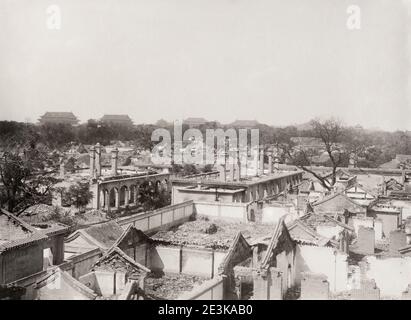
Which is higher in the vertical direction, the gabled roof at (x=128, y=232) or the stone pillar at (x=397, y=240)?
the gabled roof at (x=128, y=232)

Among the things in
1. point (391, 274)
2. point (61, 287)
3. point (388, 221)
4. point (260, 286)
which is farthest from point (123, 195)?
point (61, 287)

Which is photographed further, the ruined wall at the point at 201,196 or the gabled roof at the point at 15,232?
the ruined wall at the point at 201,196

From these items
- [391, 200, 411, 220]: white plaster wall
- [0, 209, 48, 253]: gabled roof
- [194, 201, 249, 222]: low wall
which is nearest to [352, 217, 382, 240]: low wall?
[391, 200, 411, 220]: white plaster wall

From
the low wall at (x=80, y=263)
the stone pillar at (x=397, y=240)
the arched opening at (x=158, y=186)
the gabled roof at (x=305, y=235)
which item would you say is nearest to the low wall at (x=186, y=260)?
the low wall at (x=80, y=263)

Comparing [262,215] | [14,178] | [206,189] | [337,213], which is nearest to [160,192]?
[206,189]

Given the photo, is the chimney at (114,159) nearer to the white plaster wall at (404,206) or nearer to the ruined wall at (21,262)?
the white plaster wall at (404,206)

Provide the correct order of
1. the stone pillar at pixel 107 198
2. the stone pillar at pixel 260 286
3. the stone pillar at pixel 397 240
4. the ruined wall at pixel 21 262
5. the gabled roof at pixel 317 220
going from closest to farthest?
the stone pillar at pixel 260 286, the ruined wall at pixel 21 262, the stone pillar at pixel 397 240, the gabled roof at pixel 317 220, the stone pillar at pixel 107 198
